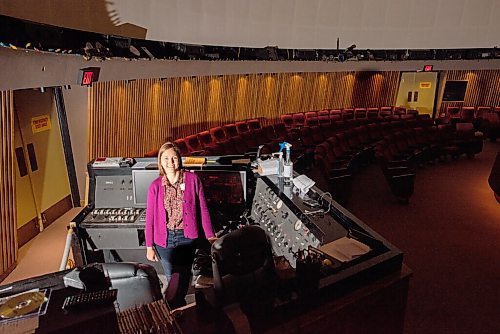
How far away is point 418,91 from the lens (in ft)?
52.1

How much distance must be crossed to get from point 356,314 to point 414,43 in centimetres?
1226

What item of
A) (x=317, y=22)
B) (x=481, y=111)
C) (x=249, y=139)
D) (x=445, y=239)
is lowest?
(x=445, y=239)

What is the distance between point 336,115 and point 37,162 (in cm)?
1034

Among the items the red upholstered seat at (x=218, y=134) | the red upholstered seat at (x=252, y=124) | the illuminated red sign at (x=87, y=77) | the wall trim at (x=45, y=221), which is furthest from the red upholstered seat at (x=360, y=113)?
the illuminated red sign at (x=87, y=77)

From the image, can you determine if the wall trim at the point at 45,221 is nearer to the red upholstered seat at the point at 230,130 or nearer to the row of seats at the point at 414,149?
the red upholstered seat at the point at 230,130

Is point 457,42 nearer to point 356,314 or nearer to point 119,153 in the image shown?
point 119,153

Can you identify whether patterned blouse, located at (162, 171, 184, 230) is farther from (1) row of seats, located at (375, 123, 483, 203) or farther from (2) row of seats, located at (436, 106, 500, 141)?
(2) row of seats, located at (436, 106, 500, 141)

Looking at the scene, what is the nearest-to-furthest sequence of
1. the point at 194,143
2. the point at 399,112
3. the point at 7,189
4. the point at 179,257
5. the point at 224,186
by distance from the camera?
the point at 179,257, the point at 224,186, the point at 7,189, the point at 194,143, the point at 399,112

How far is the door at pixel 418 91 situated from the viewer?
51.2ft

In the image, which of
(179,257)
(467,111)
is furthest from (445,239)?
(467,111)

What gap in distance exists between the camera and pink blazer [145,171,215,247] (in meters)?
3.37

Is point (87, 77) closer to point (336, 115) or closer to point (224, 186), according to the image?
point (224, 186)

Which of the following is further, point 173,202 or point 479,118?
point 479,118

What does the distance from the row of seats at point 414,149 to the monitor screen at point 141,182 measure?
442cm
